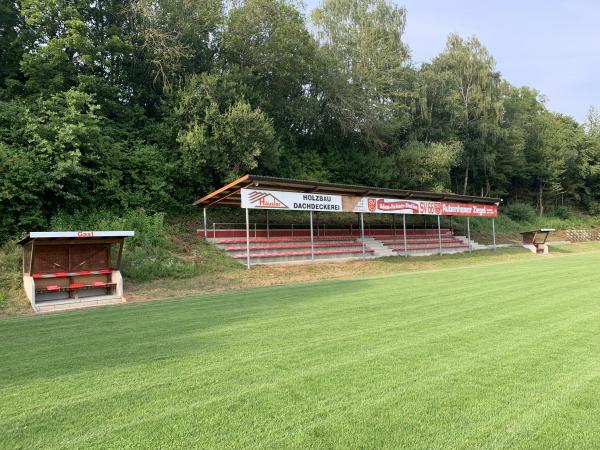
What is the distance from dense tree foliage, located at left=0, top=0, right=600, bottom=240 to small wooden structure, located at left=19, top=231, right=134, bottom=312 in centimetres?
479

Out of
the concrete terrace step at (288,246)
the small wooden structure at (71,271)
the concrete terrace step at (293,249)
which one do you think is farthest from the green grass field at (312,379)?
the concrete terrace step at (288,246)

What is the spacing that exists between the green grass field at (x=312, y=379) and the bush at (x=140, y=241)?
22.5 feet

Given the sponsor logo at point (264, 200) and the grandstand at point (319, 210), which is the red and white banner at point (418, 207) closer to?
the grandstand at point (319, 210)

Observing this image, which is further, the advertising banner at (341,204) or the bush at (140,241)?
the advertising banner at (341,204)

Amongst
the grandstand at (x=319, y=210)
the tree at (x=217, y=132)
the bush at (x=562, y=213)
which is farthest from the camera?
the bush at (x=562, y=213)

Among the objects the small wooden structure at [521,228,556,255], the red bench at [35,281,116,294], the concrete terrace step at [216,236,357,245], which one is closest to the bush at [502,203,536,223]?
the small wooden structure at [521,228,556,255]

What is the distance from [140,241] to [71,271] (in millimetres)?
4873

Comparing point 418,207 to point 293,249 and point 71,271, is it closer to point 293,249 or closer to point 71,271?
point 293,249

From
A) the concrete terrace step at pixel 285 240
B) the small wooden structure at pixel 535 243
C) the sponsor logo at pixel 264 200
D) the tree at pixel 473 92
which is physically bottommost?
the small wooden structure at pixel 535 243

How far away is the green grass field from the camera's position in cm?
347

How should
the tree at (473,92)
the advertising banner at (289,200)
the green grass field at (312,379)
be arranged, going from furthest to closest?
the tree at (473,92) → the advertising banner at (289,200) → the green grass field at (312,379)

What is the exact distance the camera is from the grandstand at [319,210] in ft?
63.4

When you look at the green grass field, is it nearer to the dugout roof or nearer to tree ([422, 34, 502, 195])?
the dugout roof

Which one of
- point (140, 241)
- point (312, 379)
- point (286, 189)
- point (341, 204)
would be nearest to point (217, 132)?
point (286, 189)
